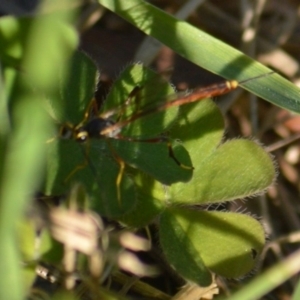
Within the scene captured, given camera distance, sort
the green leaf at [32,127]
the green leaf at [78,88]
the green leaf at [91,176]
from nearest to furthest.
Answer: the green leaf at [32,127] → the green leaf at [91,176] → the green leaf at [78,88]

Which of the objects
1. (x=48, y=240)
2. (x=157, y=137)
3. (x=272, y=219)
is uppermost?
(x=157, y=137)

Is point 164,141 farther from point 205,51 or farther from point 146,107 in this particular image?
point 205,51

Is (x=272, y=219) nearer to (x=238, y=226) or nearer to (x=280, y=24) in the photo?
(x=238, y=226)

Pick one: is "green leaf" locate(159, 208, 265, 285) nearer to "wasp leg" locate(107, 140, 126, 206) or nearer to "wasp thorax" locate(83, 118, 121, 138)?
"wasp leg" locate(107, 140, 126, 206)

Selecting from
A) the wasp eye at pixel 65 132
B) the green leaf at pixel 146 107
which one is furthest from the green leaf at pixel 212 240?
the wasp eye at pixel 65 132

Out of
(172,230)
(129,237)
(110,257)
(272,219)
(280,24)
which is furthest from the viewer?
(280,24)

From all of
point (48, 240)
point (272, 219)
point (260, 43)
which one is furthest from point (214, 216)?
point (260, 43)

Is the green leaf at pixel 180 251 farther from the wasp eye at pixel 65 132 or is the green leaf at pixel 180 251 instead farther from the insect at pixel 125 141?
the wasp eye at pixel 65 132
